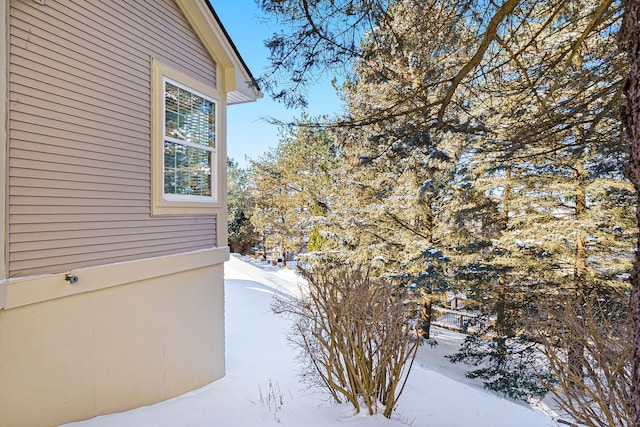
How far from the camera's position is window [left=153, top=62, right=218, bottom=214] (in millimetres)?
4613

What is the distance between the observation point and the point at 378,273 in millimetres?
12156

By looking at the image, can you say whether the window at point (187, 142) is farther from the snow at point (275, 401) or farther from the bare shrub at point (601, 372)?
the bare shrub at point (601, 372)

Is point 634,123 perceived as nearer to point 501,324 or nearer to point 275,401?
point 275,401

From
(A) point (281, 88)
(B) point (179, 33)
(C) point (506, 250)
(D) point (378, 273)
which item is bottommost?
(D) point (378, 273)

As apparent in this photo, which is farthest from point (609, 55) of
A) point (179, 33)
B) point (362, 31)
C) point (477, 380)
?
point (477, 380)

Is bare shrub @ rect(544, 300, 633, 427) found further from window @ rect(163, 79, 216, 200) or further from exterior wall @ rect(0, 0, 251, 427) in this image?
window @ rect(163, 79, 216, 200)

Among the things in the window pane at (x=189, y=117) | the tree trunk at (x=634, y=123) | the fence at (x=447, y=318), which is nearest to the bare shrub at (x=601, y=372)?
the tree trunk at (x=634, y=123)

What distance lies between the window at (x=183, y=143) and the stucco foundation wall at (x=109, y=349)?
3.46 feet

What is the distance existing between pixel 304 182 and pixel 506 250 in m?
11.3

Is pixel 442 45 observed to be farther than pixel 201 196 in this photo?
No

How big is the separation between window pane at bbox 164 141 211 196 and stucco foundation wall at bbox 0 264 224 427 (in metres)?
1.21

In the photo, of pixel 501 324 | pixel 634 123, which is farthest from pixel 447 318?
pixel 634 123

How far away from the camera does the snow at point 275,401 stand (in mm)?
3885

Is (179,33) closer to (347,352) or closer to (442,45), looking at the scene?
(442,45)
